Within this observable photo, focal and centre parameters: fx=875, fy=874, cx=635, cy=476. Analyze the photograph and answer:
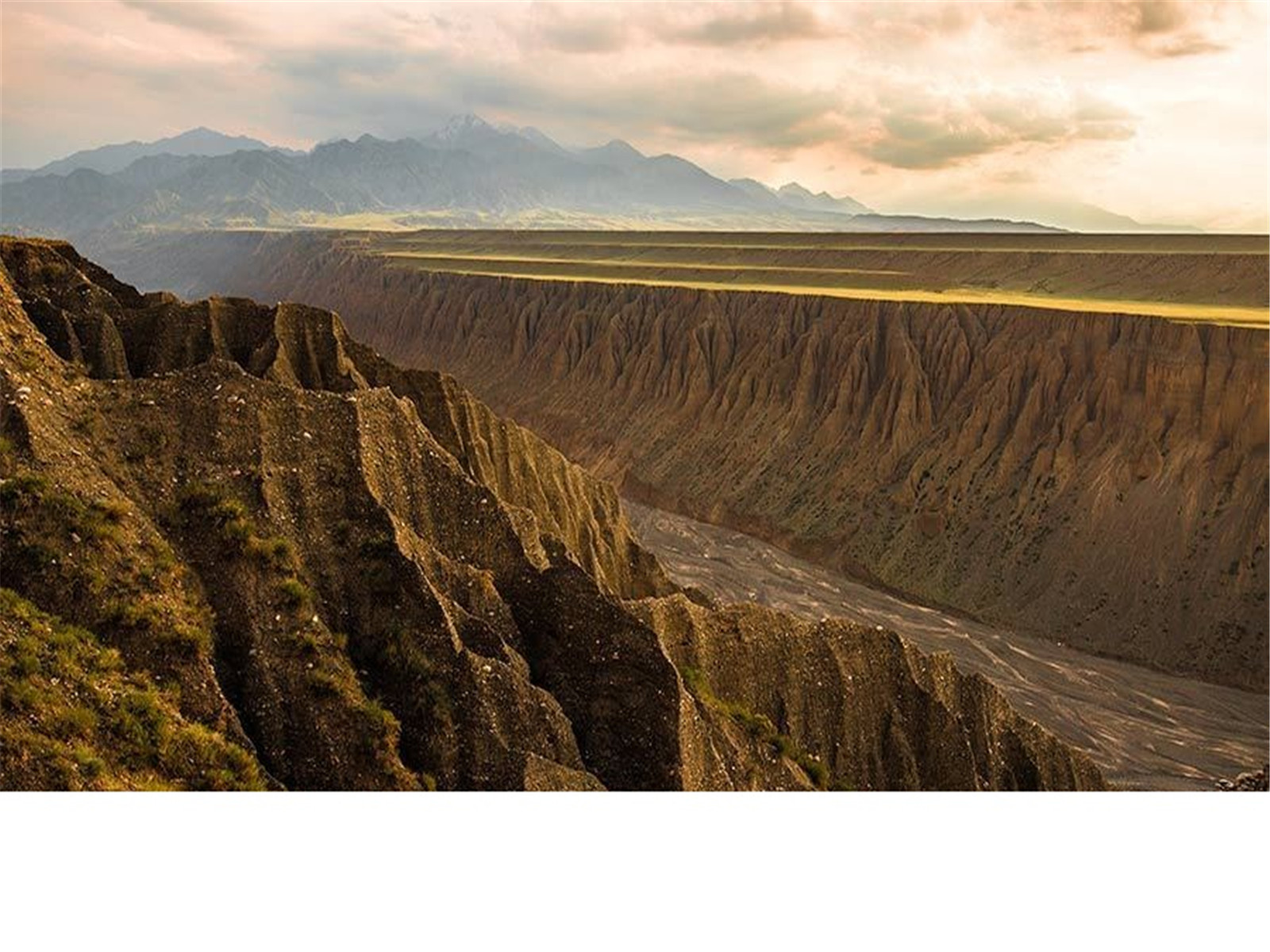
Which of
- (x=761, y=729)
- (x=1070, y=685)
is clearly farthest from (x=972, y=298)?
(x=761, y=729)

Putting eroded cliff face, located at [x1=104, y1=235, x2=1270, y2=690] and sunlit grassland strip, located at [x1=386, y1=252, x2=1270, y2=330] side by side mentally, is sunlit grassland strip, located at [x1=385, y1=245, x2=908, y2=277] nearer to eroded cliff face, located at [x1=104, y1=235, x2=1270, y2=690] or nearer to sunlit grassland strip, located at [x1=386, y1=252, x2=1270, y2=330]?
sunlit grassland strip, located at [x1=386, y1=252, x2=1270, y2=330]

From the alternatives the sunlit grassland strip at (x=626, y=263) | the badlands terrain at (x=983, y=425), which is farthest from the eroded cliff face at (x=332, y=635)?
the sunlit grassland strip at (x=626, y=263)

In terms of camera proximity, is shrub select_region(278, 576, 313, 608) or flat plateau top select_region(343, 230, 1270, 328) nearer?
shrub select_region(278, 576, 313, 608)

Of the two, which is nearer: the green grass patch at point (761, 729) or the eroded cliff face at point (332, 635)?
the eroded cliff face at point (332, 635)

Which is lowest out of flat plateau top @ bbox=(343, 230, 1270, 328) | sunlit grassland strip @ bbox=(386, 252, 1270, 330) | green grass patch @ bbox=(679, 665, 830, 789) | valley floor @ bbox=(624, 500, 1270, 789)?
valley floor @ bbox=(624, 500, 1270, 789)

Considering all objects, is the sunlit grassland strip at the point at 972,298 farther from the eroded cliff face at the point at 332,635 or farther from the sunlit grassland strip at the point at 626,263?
the eroded cliff face at the point at 332,635

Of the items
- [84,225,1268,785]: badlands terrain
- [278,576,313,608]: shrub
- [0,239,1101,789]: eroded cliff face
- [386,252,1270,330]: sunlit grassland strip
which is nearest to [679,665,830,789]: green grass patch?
[0,239,1101,789]: eroded cliff face

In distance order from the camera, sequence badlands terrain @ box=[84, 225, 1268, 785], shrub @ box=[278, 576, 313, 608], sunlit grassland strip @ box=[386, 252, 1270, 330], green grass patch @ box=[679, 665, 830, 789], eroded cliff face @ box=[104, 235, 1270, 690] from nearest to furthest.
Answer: shrub @ box=[278, 576, 313, 608] < green grass patch @ box=[679, 665, 830, 789] < badlands terrain @ box=[84, 225, 1268, 785] < eroded cliff face @ box=[104, 235, 1270, 690] < sunlit grassland strip @ box=[386, 252, 1270, 330]

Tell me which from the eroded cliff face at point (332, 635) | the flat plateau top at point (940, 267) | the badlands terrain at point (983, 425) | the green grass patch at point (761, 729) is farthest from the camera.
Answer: the flat plateau top at point (940, 267)

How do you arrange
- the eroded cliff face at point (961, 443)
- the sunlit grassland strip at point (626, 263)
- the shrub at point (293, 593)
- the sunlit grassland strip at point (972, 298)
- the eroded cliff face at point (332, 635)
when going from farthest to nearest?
the sunlit grassland strip at point (626, 263)
the sunlit grassland strip at point (972, 298)
the eroded cliff face at point (961, 443)
the shrub at point (293, 593)
the eroded cliff face at point (332, 635)
